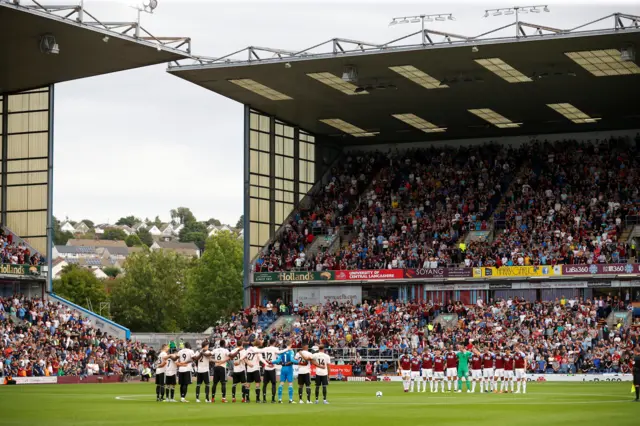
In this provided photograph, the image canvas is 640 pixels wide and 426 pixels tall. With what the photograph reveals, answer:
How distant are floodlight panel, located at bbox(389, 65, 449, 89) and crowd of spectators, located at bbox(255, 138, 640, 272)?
10.5 m

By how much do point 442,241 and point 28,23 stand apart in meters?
29.5

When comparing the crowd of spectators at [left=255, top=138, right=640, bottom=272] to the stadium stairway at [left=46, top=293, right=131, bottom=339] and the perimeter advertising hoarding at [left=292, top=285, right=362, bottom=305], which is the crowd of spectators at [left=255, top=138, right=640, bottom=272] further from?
the stadium stairway at [left=46, top=293, right=131, bottom=339]

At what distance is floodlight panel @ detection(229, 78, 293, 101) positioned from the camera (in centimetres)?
6341

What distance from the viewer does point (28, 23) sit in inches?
2041

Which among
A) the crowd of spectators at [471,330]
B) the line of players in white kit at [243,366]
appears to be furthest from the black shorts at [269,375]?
the crowd of spectators at [471,330]

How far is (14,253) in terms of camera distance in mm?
65000

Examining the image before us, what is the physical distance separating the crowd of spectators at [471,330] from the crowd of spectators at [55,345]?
791 centimetres

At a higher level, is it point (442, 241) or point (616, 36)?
point (616, 36)

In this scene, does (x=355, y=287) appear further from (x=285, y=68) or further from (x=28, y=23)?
(x=28, y=23)

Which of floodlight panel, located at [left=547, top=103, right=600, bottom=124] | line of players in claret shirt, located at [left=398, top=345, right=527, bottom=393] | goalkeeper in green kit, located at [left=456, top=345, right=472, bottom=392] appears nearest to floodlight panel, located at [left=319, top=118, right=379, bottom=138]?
floodlight panel, located at [left=547, top=103, right=600, bottom=124]

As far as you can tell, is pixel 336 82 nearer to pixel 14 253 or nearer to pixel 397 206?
pixel 397 206

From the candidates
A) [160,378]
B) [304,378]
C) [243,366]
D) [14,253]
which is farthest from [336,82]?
[304,378]

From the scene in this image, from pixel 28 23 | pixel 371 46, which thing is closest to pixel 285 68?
→ pixel 371 46

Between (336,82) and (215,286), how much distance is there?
70381 millimetres
